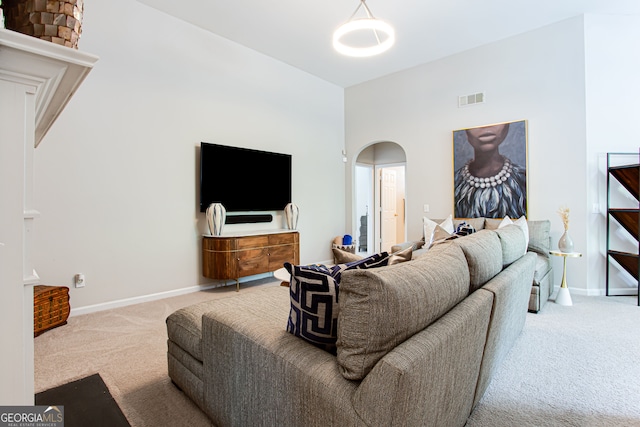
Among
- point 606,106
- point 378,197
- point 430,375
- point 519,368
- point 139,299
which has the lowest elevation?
point 519,368

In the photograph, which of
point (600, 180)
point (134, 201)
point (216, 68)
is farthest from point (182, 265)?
point (600, 180)

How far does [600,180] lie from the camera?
389cm

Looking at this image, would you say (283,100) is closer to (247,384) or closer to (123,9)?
(123,9)

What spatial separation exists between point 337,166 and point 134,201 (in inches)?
140

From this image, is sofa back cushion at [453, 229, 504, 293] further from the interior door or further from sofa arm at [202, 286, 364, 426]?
the interior door

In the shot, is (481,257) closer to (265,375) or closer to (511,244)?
(511,244)

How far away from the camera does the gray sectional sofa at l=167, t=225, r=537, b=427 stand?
0.99m

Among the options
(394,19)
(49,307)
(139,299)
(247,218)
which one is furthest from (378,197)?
(49,307)

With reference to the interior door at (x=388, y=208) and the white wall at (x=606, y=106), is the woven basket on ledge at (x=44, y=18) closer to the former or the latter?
the white wall at (x=606, y=106)

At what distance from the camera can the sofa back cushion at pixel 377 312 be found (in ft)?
3.39

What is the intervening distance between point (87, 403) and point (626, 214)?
16.9ft

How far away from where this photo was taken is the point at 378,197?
23.5 ft

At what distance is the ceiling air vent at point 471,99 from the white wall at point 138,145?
2884 mm

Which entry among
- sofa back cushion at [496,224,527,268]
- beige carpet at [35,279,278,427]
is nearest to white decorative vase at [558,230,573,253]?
sofa back cushion at [496,224,527,268]
